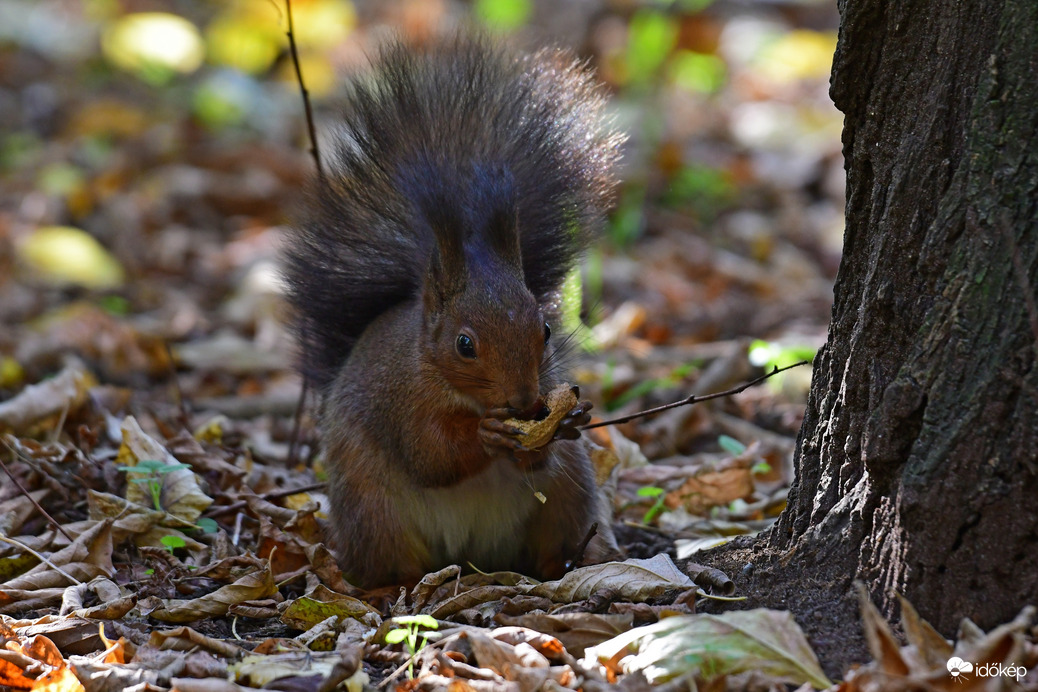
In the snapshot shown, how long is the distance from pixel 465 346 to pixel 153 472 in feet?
3.45

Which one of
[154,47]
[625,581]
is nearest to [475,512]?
[625,581]

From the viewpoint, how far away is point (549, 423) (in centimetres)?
283

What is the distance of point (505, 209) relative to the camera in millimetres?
3008

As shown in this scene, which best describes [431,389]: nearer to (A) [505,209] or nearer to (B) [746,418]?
(A) [505,209]

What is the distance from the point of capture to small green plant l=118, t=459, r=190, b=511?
315cm

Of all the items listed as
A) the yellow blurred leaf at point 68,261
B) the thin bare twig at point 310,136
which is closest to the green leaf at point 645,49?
the yellow blurred leaf at point 68,261

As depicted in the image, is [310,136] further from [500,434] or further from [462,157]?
[500,434]

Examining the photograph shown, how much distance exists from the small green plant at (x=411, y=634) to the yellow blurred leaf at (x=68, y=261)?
4.90 metres

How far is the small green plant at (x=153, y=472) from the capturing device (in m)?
3.15

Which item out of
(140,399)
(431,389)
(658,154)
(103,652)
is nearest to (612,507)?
(431,389)

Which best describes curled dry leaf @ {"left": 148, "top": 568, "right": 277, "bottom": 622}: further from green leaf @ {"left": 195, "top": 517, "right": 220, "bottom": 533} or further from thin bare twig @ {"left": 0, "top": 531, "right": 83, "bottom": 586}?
green leaf @ {"left": 195, "top": 517, "right": 220, "bottom": 533}

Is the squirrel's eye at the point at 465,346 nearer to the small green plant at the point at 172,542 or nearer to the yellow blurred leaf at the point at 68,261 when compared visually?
the small green plant at the point at 172,542

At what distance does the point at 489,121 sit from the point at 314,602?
1.47m

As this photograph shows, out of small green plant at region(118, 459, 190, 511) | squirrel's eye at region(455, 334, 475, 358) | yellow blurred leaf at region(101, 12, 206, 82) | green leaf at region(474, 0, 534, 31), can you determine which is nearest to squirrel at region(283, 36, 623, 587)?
squirrel's eye at region(455, 334, 475, 358)
